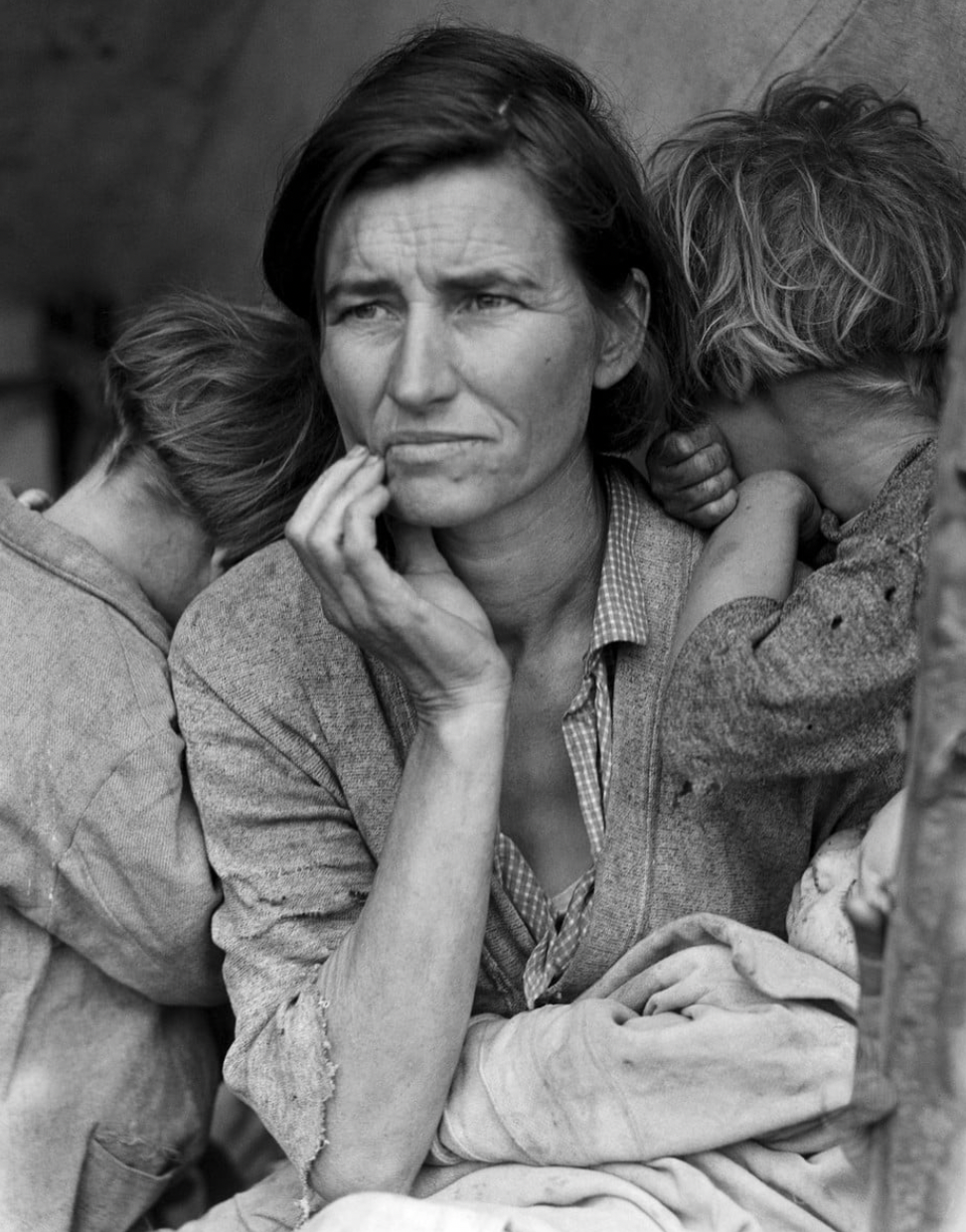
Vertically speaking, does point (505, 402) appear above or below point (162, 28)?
below

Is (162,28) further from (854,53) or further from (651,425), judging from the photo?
(651,425)

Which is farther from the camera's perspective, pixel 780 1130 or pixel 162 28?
pixel 162 28

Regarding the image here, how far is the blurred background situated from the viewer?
2996mm

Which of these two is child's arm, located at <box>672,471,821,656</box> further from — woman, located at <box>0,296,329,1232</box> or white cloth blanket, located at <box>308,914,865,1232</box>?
woman, located at <box>0,296,329,1232</box>

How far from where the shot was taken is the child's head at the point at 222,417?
2592 millimetres

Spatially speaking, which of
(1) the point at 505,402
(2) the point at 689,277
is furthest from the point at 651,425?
(1) the point at 505,402

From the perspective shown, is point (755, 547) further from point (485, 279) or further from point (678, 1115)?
point (678, 1115)

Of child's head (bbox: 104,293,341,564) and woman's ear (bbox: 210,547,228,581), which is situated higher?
child's head (bbox: 104,293,341,564)

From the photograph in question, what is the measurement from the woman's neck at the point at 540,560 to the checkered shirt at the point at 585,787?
0.20ft

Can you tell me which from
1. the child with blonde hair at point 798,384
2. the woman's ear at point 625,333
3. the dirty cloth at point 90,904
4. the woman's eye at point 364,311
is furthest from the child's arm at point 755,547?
the dirty cloth at point 90,904

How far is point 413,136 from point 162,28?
192cm

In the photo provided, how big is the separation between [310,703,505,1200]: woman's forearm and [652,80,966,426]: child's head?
67 cm

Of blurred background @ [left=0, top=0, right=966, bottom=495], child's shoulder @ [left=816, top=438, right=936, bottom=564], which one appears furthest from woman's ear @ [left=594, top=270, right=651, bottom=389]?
blurred background @ [left=0, top=0, right=966, bottom=495]

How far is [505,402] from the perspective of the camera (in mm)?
2072
